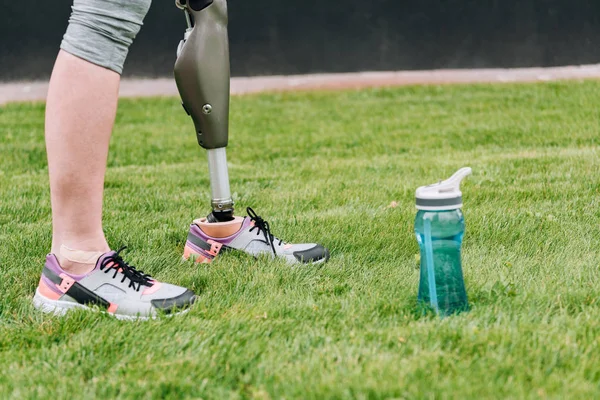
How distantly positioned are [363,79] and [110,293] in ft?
27.8

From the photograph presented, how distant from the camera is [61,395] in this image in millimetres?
1459

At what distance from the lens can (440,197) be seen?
1677 mm

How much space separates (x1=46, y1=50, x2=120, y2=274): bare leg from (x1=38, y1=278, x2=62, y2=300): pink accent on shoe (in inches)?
5.5

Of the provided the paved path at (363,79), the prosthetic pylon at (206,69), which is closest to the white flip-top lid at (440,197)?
the prosthetic pylon at (206,69)

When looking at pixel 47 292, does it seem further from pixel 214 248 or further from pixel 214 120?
pixel 214 120

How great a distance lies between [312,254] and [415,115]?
5141 mm

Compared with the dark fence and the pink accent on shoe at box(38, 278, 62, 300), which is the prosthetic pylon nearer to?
the pink accent on shoe at box(38, 278, 62, 300)

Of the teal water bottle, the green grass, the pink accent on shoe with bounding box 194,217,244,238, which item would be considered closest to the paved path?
the green grass

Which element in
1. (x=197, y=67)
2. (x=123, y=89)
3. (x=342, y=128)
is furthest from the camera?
(x=123, y=89)

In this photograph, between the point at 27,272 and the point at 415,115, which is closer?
the point at 27,272

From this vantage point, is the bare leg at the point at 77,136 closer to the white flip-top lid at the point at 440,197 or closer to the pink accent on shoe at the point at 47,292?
the pink accent on shoe at the point at 47,292

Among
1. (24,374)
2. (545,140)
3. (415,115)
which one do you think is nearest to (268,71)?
(415,115)

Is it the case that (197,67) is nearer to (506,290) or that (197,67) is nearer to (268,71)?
(506,290)

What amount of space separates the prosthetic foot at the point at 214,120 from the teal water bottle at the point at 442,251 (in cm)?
64
